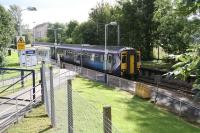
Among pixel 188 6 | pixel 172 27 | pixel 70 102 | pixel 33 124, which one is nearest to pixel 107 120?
pixel 188 6

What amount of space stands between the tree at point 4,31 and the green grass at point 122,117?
83.3 feet

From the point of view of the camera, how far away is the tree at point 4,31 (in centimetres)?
4728

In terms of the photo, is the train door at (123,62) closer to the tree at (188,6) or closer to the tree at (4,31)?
the tree at (4,31)

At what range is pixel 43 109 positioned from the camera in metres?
15.6

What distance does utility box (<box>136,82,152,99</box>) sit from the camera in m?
25.1

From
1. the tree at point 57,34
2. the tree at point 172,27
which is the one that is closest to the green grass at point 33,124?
the tree at point 172,27

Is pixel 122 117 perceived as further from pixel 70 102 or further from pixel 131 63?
pixel 131 63

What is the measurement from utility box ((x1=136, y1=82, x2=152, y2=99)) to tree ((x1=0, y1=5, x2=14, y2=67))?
24.5m

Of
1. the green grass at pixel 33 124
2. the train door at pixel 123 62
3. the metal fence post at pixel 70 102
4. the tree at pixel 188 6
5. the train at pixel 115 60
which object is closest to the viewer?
the tree at pixel 188 6

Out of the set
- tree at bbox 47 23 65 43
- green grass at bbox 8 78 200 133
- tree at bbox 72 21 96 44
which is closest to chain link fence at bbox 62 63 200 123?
green grass at bbox 8 78 200 133

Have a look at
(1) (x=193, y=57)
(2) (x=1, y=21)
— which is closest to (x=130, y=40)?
(2) (x=1, y=21)

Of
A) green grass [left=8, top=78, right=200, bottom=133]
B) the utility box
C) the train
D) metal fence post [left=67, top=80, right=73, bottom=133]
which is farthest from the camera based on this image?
the train

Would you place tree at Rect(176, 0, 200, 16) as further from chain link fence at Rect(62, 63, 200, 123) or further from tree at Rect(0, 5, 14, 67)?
tree at Rect(0, 5, 14, 67)

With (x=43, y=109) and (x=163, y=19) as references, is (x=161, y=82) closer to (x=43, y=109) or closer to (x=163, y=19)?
(x=163, y=19)
